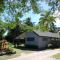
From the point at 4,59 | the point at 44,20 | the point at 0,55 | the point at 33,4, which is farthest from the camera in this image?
the point at 0,55

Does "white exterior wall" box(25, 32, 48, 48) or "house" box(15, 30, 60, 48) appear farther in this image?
"house" box(15, 30, 60, 48)

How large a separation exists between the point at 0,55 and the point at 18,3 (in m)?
21.6

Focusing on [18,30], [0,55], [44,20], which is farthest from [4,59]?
[18,30]

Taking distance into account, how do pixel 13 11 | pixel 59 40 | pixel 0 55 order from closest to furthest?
pixel 13 11, pixel 0 55, pixel 59 40

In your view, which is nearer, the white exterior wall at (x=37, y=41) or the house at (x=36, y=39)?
the white exterior wall at (x=37, y=41)

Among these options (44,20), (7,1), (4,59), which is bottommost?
(4,59)

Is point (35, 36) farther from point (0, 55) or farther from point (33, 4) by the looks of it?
point (33, 4)

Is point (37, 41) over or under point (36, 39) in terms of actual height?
under

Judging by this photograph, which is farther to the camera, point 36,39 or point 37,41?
→ point 36,39

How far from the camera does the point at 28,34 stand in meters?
51.2

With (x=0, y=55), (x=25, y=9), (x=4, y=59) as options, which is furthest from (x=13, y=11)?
(x=0, y=55)

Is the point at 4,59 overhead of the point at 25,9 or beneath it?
beneath

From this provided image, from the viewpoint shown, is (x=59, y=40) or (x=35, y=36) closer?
(x=35, y=36)

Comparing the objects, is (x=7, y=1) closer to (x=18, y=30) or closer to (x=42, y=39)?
(x=42, y=39)
